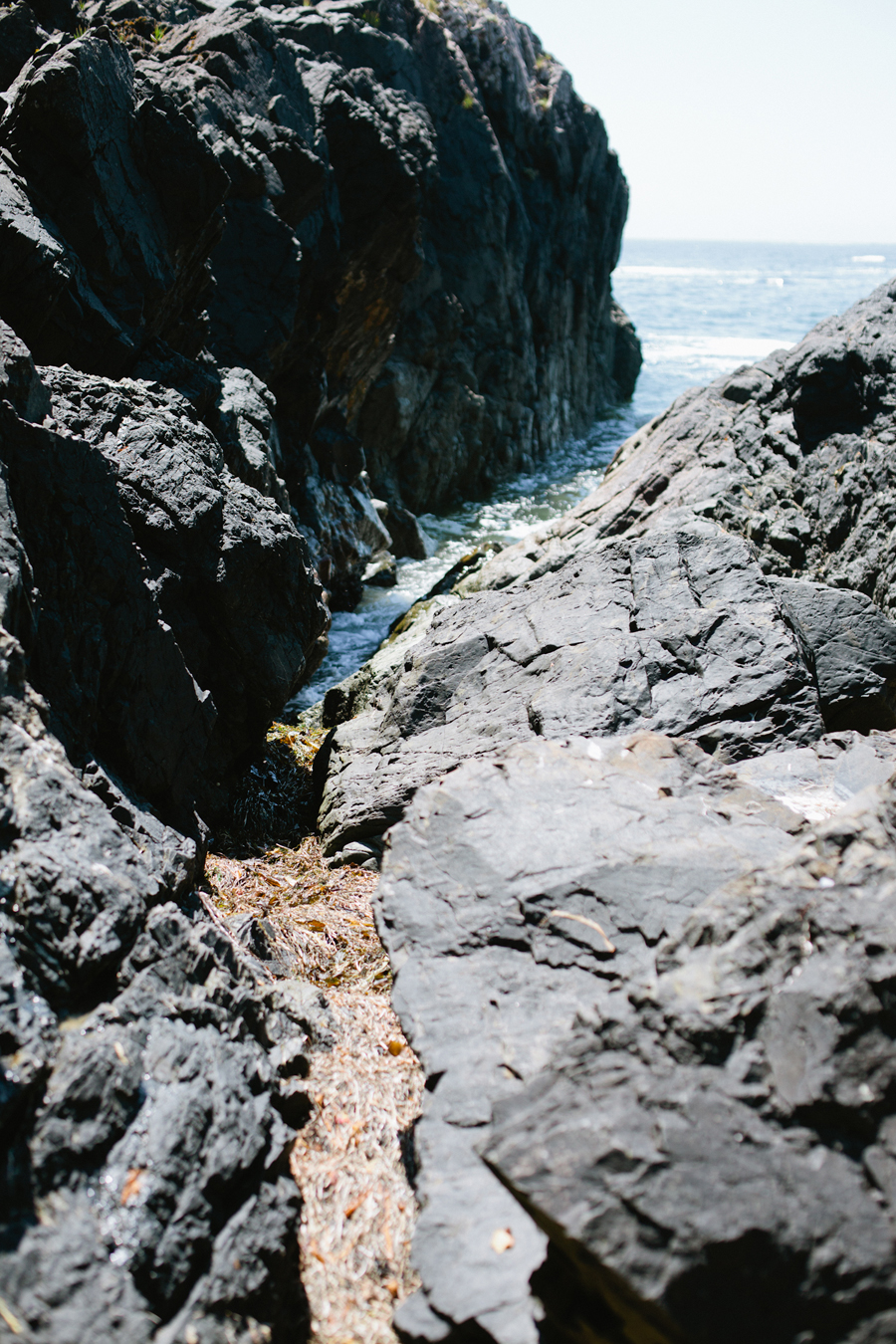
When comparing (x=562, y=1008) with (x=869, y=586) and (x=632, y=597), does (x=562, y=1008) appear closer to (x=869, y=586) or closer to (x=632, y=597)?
(x=632, y=597)

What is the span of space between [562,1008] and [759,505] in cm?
706

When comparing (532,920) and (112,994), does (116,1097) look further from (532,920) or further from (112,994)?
(532,920)

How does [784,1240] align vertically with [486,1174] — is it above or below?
above

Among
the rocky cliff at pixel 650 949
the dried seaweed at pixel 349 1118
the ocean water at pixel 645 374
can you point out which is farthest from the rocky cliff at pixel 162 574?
the ocean water at pixel 645 374

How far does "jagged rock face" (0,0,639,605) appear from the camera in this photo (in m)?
7.47

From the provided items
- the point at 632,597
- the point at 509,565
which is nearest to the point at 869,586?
the point at 632,597

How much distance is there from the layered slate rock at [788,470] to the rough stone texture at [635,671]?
4.80 ft

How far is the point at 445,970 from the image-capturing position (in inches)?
136

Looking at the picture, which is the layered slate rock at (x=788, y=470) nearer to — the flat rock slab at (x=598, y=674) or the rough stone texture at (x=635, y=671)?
the rough stone texture at (x=635, y=671)

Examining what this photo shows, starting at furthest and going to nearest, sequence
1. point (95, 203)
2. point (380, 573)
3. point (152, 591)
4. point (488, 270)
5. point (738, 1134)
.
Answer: point (488, 270) < point (380, 573) < point (95, 203) < point (152, 591) < point (738, 1134)

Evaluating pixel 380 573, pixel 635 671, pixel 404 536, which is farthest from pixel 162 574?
pixel 404 536

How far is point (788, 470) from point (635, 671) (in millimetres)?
4712

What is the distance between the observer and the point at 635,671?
5.84 m

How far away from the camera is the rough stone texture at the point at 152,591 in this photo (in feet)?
14.4
